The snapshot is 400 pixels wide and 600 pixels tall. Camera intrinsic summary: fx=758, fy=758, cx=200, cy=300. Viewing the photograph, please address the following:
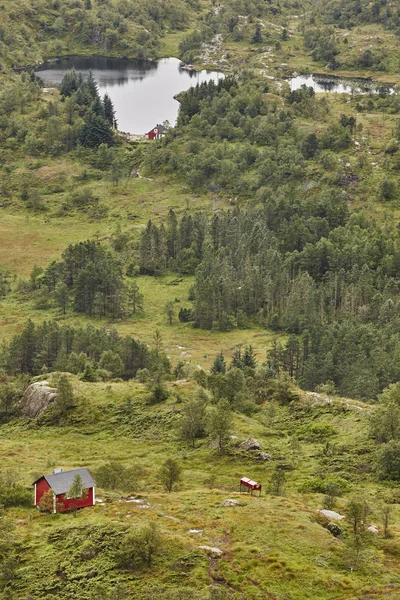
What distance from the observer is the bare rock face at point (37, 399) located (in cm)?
→ 11150

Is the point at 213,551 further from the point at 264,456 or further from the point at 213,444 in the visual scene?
the point at 213,444

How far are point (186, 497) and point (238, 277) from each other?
11172 centimetres

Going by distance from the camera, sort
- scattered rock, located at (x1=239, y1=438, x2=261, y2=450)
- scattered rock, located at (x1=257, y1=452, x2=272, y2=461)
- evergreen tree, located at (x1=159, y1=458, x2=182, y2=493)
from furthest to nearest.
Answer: scattered rock, located at (x1=239, y1=438, x2=261, y2=450)
scattered rock, located at (x1=257, y1=452, x2=272, y2=461)
evergreen tree, located at (x1=159, y1=458, x2=182, y2=493)

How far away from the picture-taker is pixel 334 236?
190 m

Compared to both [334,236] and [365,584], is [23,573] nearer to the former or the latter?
[365,584]

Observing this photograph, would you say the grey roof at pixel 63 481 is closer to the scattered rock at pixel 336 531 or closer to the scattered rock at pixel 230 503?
the scattered rock at pixel 230 503

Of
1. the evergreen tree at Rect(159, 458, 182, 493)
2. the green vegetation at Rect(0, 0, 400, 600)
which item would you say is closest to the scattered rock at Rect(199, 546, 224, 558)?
the green vegetation at Rect(0, 0, 400, 600)

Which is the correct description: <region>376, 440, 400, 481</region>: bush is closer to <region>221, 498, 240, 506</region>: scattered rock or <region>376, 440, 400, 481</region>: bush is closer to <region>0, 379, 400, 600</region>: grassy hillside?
<region>0, 379, 400, 600</region>: grassy hillside

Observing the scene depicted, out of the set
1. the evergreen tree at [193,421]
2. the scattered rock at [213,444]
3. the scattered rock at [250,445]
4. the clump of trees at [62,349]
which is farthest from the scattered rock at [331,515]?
the clump of trees at [62,349]

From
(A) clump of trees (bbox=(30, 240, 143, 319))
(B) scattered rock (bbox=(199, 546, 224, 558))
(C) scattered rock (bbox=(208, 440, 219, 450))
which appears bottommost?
(A) clump of trees (bbox=(30, 240, 143, 319))

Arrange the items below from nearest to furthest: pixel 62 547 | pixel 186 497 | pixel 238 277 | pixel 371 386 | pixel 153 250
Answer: pixel 62 547
pixel 186 497
pixel 371 386
pixel 238 277
pixel 153 250

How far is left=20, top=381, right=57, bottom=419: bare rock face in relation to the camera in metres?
112

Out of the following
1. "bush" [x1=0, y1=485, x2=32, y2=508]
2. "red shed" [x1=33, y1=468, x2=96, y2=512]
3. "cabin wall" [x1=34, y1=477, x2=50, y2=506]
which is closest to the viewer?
"red shed" [x1=33, y1=468, x2=96, y2=512]

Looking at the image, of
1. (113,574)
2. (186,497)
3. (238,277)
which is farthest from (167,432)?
(238,277)
